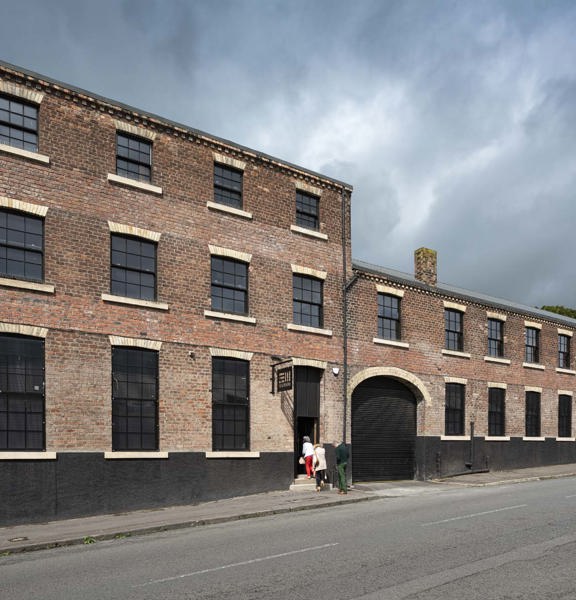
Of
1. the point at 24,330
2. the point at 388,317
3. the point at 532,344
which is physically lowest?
the point at 532,344

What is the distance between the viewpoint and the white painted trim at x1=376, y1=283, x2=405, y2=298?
25.1 meters

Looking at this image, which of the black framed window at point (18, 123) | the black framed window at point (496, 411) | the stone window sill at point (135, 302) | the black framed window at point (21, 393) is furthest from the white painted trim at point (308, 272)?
the black framed window at point (496, 411)

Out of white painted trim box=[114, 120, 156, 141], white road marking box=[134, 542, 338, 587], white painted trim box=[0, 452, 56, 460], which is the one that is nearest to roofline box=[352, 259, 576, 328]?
white painted trim box=[114, 120, 156, 141]

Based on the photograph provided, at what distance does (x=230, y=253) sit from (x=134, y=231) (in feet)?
10.7

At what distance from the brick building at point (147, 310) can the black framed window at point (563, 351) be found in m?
16.2

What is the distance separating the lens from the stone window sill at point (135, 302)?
17875mm

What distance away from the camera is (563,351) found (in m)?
34.2

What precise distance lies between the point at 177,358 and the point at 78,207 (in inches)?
199

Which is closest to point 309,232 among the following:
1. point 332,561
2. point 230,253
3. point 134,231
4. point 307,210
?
point 307,210

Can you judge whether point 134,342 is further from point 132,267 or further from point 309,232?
point 309,232

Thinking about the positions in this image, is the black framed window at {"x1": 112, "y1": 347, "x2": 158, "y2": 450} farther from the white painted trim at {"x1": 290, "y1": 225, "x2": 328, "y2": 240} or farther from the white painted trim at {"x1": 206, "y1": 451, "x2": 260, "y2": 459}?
the white painted trim at {"x1": 290, "y1": 225, "x2": 328, "y2": 240}

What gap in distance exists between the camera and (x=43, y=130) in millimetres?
17391

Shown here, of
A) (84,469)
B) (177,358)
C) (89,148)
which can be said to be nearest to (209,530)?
(84,469)

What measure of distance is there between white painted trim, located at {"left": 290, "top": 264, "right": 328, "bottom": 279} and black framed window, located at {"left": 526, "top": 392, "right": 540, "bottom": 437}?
14.4 metres
